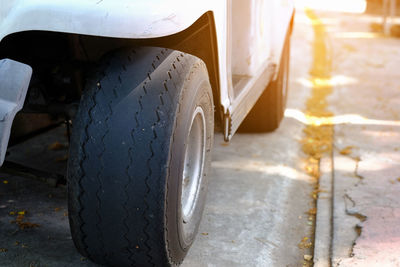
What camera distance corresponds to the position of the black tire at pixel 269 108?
201 inches

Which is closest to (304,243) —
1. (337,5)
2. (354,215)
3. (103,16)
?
(354,215)

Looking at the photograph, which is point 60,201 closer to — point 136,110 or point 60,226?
point 60,226

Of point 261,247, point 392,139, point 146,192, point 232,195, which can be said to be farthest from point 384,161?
point 146,192

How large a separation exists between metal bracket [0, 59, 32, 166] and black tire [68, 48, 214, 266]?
27 centimetres

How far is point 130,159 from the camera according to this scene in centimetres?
241

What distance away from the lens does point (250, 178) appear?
4309 millimetres

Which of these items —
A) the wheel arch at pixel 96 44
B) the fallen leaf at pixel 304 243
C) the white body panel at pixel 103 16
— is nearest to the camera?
the white body panel at pixel 103 16

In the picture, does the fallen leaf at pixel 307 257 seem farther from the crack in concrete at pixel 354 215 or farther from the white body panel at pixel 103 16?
the white body panel at pixel 103 16

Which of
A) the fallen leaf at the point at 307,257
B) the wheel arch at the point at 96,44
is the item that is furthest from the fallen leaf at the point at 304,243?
the wheel arch at the point at 96,44

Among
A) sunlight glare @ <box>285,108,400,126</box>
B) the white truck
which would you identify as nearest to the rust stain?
sunlight glare @ <box>285,108,400,126</box>

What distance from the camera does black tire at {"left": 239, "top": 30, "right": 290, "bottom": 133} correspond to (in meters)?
5.11

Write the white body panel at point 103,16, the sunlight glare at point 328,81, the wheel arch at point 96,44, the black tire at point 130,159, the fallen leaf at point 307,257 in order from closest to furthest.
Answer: the white body panel at point 103,16, the black tire at point 130,159, the wheel arch at point 96,44, the fallen leaf at point 307,257, the sunlight glare at point 328,81

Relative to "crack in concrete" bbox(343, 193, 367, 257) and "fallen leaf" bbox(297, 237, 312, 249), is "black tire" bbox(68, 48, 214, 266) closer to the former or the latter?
"fallen leaf" bbox(297, 237, 312, 249)

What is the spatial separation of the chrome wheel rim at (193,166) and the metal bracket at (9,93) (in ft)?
2.82
